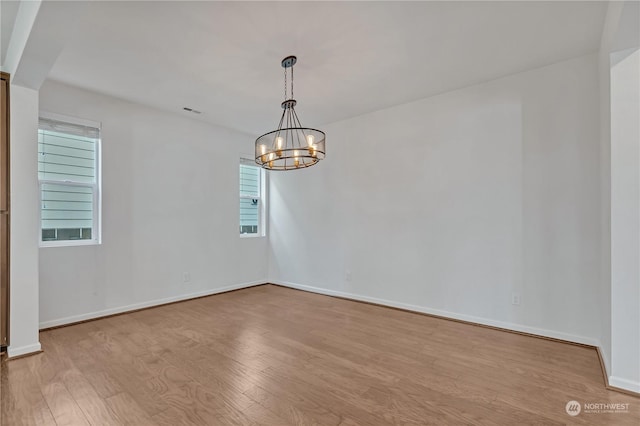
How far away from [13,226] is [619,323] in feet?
15.9

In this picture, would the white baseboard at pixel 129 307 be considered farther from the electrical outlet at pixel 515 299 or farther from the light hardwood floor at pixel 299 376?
the electrical outlet at pixel 515 299

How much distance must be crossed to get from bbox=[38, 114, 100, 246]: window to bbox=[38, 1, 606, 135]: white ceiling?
1.79 feet

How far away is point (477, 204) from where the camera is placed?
3559mm

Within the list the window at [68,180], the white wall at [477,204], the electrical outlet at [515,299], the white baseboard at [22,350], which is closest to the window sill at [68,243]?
the window at [68,180]

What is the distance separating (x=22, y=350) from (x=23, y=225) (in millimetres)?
1081

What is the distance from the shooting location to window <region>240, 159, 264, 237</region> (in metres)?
5.51

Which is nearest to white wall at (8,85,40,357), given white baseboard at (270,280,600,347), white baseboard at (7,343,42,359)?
white baseboard at (7,343,42,359)

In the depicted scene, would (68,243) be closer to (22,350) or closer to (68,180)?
(68,180)

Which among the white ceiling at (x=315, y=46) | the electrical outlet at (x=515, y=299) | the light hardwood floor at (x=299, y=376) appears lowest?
the light hardwood floor at (x=299, y=376)

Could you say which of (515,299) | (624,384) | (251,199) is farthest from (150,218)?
(624,384)

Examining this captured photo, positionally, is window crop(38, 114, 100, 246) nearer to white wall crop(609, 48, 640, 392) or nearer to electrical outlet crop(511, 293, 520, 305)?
electrical outlet crop(511, 293, 520, 305)

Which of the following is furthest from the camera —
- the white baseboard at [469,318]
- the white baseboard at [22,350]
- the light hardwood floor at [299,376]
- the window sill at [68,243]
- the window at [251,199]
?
the window at [251,199]

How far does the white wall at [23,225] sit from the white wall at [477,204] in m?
3.43

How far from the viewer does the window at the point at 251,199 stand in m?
5.51
